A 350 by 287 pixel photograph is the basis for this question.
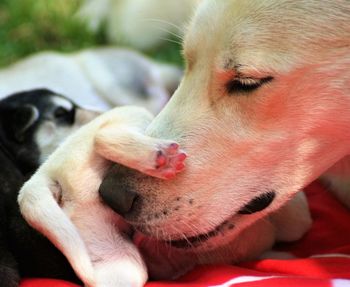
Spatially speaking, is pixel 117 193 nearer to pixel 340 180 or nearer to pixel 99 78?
pixel 340 180

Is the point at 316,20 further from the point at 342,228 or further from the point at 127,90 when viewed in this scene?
the point at 127,90

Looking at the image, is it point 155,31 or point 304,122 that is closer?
point 304,122

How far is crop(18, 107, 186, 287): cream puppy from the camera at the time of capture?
64.1 inches

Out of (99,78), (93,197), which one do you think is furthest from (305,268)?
(99,78)

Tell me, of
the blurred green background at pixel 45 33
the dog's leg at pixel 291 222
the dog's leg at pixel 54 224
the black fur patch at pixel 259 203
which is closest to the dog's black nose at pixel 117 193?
the dog's leg at pixel 54 224

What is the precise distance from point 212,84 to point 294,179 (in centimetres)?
32

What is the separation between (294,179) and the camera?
1.71 m

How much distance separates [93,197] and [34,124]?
705mm

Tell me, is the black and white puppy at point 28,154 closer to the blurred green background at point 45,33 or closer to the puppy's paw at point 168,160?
the puppy's paw at point 168,160

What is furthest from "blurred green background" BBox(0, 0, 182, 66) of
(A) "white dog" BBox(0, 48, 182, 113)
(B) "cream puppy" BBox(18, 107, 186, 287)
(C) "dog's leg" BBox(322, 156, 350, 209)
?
(B) "cream puppy" BBox(18, 107, 186, 287)

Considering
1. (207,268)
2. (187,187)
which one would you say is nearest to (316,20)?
(187,187)

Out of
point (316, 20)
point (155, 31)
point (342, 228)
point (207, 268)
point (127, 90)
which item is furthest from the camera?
point (155, 31)

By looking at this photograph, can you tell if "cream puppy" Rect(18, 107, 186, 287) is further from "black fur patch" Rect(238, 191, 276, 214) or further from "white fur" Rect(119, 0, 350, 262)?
"black fur patch" Rect(238, 191, 276, 214)

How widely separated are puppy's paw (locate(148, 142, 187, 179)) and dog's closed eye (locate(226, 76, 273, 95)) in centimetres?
20
